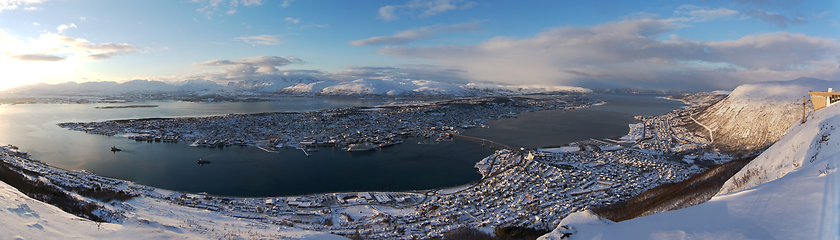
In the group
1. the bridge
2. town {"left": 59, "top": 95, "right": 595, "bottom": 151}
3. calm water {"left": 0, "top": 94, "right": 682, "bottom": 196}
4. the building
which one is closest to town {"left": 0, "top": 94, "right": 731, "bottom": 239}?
calm water {"left": 0, "top": 94, "right": 682, "bottom": 196}

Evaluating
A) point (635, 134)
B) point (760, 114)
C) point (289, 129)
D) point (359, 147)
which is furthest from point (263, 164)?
point (760, 114)

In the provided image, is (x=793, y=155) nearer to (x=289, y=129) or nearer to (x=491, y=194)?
(x=491, y=194)

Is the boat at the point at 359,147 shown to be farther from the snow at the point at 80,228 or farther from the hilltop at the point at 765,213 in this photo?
the hilltop at the point at 765,213

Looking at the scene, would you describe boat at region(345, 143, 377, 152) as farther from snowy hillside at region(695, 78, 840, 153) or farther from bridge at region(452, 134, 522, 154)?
snowy hillside at region(695, 78, 840, 153)

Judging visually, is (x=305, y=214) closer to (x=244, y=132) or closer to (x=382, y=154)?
(x=382, y=154)

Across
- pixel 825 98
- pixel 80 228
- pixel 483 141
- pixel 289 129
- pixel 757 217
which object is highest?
pixel 825 98

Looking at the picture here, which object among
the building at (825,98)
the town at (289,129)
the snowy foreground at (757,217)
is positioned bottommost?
the town at (289,129)

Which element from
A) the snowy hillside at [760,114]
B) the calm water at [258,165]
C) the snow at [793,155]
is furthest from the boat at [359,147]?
the snowy hillside at [760,114]
